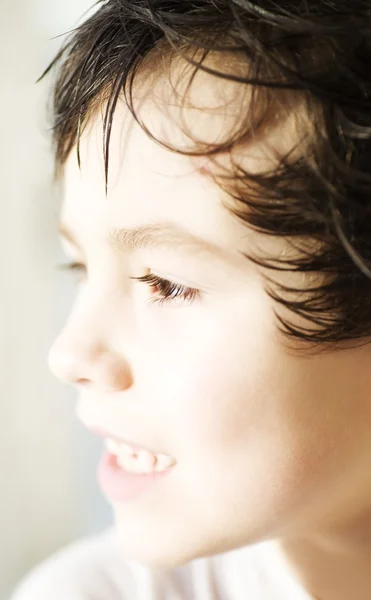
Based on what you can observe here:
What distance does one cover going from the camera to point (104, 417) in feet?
1.81

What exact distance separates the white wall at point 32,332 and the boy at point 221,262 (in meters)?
0.39

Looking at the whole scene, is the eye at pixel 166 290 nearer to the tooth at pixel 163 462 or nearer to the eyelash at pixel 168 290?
the eyelash at pixel 168 290

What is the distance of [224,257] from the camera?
49cm

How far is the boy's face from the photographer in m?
0.49

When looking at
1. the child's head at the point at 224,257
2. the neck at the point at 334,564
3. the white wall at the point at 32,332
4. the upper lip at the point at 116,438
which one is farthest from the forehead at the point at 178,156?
the white wall at the point at 32,332

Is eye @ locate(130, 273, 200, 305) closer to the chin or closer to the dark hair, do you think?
the dark hair

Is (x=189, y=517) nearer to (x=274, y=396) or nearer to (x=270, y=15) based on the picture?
(x=274, y=396)

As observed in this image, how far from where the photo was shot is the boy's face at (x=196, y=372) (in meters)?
0.49

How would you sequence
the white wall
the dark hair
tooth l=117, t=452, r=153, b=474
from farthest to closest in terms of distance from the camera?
the white wall → tooth l=117, t=452, r=153, b=474 → the dark hair

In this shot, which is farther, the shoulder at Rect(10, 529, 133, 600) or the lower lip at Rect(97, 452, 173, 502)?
the shoulder at Rect(10, 529, 133, 600)

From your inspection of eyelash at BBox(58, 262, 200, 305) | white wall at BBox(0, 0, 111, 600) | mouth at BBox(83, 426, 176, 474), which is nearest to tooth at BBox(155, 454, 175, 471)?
mouth at BBox(83, 426, 176, 474)

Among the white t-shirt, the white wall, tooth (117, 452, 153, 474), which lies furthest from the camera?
the white wall

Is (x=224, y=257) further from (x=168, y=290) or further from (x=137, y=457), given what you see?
(x=137, y=457)

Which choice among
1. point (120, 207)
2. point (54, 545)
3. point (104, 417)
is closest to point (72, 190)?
point (120, 207)
